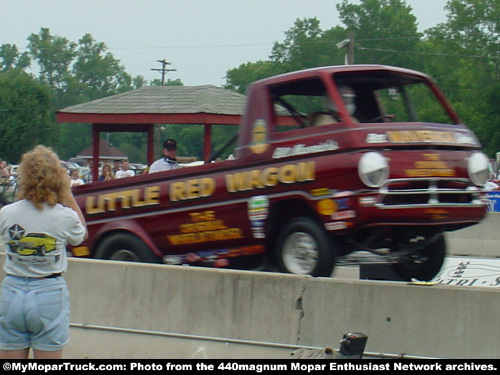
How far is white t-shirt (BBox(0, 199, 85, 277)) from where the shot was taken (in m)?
5.32

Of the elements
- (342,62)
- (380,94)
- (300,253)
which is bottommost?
(300,253)

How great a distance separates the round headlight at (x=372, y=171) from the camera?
7605 millimetres

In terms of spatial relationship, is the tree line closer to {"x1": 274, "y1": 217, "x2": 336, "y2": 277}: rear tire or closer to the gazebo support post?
the gazebo support post

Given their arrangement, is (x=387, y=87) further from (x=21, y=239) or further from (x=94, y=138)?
(x=94, y=138)

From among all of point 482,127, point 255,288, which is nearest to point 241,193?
point 255,288

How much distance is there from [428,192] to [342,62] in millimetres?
83480

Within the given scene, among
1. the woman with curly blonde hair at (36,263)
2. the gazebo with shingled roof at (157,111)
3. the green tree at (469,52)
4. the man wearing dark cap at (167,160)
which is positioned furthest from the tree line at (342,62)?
the woman with curly blonde hair at (36,263)

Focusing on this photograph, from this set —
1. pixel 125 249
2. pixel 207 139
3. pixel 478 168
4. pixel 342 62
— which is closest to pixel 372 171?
pixel 478 168

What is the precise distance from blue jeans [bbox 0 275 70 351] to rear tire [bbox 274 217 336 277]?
3.23 meters

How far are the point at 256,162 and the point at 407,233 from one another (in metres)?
1.61

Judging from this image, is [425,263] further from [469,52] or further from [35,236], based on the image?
[469,52]

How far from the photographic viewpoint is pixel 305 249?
8.27 meters

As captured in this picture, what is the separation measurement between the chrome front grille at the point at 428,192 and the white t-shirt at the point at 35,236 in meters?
3.20
